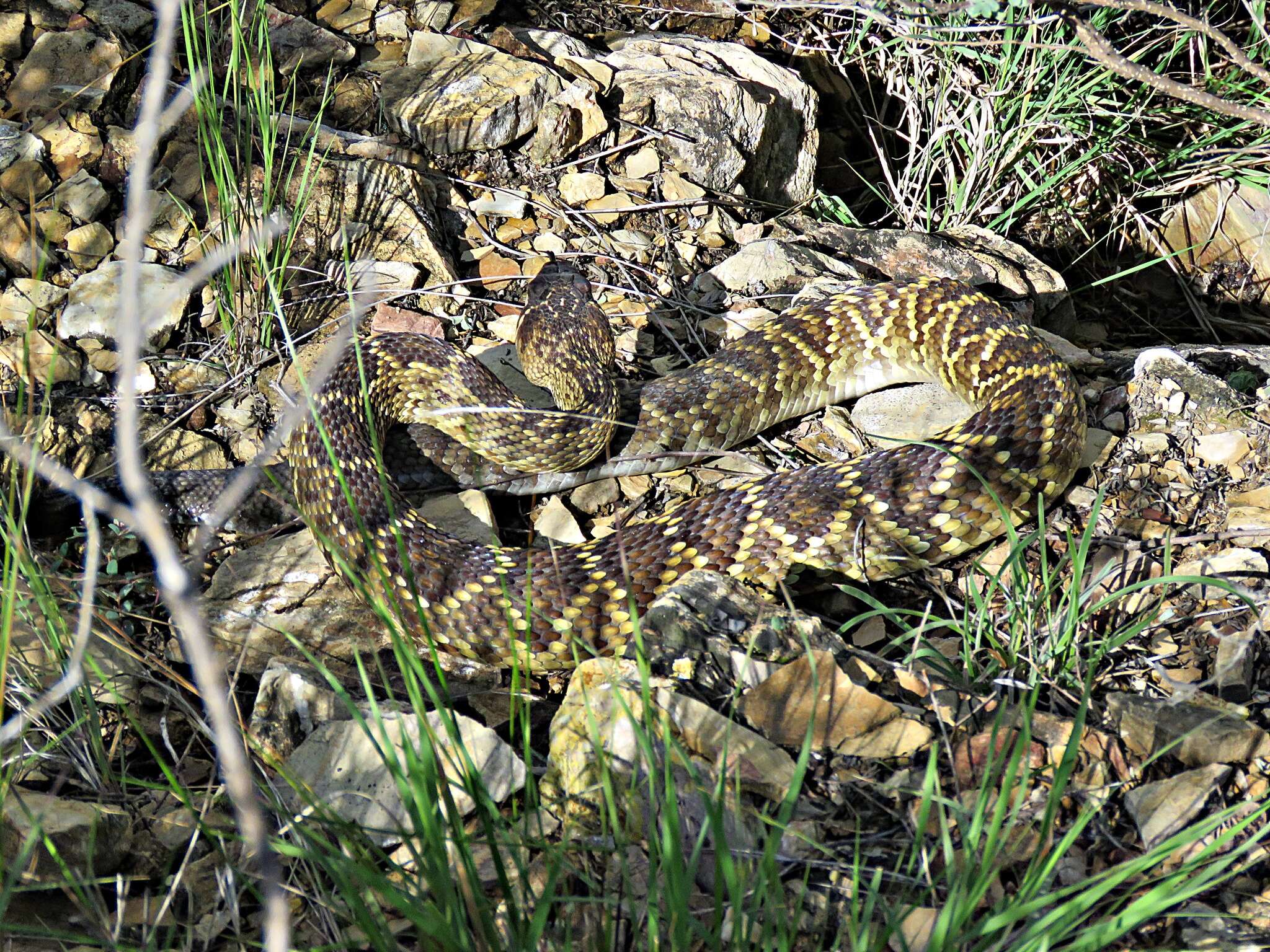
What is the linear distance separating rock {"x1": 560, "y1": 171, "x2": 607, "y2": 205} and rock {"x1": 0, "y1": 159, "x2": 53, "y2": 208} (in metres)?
2.80

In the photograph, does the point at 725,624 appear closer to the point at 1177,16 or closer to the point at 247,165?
the point at 1177,16

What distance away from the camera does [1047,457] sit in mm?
4188

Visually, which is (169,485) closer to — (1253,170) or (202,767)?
(202,767)

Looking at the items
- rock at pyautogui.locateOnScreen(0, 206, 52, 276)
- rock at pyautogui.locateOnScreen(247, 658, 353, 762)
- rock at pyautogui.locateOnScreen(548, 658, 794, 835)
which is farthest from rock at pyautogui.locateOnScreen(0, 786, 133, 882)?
rock at pyautogui.locateOnScreen(0, 206, 52, 276)

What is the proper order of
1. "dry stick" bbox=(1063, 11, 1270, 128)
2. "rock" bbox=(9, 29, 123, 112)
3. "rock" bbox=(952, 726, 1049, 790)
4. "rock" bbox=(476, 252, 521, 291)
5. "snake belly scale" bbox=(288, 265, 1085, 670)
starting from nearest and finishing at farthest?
"rock" bbox=(952, 726, 1049, 790)
"dry stick" bbox=(1063, 11, 1270, 128)
"snake belly scale" bbox=(288, 265, 1085, 670)
"rock" bbox=(9, 29, 123, 112)
"rock" bbox=(476, 252, 521, 291)

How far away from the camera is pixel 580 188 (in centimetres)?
634

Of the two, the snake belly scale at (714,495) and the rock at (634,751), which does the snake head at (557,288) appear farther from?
the rock at (634,751)

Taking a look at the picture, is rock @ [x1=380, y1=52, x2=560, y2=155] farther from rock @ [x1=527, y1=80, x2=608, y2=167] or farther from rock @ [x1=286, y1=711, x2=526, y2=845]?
rock @ [x1=286, y1=711, x2=526, y2=845]

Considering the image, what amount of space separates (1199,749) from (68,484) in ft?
9.53

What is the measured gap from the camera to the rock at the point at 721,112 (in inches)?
259

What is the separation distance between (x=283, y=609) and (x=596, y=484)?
1554 mm

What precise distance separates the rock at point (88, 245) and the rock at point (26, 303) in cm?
22

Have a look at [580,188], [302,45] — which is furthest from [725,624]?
[302,45]

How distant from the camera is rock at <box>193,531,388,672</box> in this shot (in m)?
4.09
